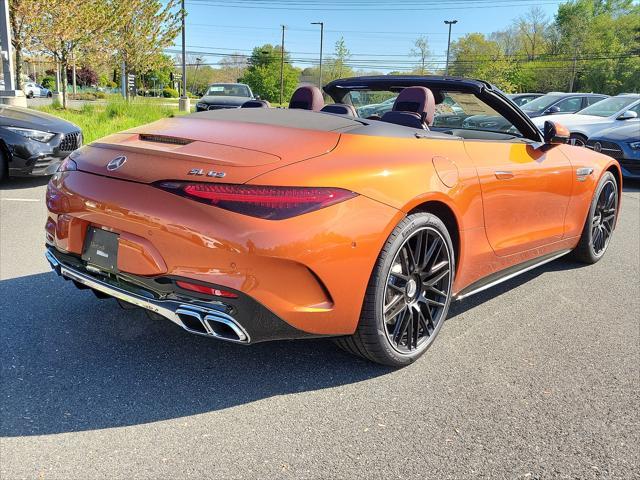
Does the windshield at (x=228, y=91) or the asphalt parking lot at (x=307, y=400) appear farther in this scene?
the windshield at (x=228, y=91)

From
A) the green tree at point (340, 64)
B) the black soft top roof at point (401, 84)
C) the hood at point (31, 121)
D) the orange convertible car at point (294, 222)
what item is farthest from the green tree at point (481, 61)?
the orange convertible car at point (294, 222)

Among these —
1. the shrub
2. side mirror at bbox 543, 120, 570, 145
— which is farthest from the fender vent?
the shrub

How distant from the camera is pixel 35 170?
24.1ft

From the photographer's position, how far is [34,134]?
7.36 metres

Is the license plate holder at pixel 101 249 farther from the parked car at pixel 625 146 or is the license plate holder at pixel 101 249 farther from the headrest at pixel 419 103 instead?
the parked car at pixel 625 146

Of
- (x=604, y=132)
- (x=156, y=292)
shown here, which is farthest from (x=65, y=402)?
(x=604, y=132)

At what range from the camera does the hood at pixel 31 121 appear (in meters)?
7.40

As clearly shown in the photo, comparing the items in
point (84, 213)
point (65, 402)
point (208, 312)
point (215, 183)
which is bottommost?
point (65, 402)

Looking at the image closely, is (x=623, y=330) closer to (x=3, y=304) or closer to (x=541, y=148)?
(x=541, y=148)

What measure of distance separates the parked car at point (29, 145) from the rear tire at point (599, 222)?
20.9 ft

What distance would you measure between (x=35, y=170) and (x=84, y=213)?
18.0ft

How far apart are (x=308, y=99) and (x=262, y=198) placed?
5.81ft

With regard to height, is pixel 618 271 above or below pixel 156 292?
below

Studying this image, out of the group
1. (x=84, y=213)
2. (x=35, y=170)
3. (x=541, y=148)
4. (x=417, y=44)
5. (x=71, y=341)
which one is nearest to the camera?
(x=84, y=213)
